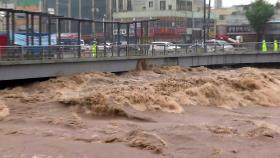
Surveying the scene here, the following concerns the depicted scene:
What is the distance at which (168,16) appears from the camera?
9306 cm

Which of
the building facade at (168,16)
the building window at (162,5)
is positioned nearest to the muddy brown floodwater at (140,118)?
the building facade at (168,16)

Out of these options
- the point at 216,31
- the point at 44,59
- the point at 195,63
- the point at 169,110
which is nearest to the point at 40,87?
the point at 44,59

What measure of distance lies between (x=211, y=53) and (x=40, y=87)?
71.7 feet

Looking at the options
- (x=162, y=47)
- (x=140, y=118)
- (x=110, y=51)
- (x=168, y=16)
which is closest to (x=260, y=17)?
(x=168, y=16)

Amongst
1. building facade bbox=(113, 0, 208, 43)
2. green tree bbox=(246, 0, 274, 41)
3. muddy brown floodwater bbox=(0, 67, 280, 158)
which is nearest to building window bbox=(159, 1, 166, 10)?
building facade bbox=(113, 0, 208, 43)

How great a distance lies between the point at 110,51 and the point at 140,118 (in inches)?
591

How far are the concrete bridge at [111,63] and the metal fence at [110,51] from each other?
0.32 meters

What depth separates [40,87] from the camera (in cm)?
3056

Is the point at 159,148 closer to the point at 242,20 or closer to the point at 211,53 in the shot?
the point at 211,53

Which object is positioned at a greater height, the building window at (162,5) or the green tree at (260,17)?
the building window at (162,5)

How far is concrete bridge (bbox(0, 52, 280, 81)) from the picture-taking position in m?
30.1

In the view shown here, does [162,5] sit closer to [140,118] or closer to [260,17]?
[260,17]

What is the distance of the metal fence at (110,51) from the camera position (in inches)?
1186

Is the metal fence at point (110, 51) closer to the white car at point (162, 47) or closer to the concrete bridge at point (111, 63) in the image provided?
the white car at point (162, 47)
